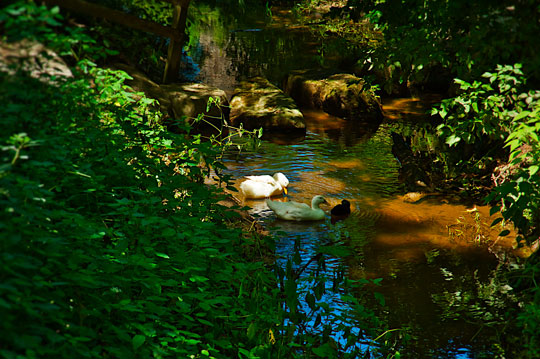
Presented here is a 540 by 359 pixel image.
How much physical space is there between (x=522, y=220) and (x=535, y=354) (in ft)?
4.19

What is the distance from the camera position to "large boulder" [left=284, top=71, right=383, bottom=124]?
1141 cm

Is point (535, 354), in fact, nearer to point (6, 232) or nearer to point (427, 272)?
point (427, 272)

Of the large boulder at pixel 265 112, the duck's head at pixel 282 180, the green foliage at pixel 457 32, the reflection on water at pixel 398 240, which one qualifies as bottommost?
the reflection on water at pixel 398 240

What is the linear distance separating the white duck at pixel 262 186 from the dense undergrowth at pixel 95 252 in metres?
3.02

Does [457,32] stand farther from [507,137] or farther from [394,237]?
[394,237]

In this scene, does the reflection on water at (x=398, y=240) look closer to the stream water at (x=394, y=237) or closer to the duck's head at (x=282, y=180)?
the stream water at (x=394, y=237)

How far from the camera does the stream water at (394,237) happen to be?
183 inches

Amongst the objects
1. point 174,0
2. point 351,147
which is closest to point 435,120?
point 351,147

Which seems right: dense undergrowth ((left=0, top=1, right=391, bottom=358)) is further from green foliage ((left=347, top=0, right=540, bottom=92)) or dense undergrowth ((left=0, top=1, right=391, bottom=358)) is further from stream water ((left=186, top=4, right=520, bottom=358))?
green foliage ((left=347, top=0, right=540, bottom=92))

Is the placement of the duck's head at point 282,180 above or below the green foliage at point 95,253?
below

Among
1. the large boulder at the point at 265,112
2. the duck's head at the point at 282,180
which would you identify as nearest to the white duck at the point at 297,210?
the duck's head at the point at 282,180

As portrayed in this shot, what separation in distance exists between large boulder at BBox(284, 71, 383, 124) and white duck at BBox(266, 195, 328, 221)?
4739 millimetres

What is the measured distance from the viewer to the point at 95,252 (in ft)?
8.39

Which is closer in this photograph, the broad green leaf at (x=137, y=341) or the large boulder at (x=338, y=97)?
the broad green leaf at (x=137, y=341)
